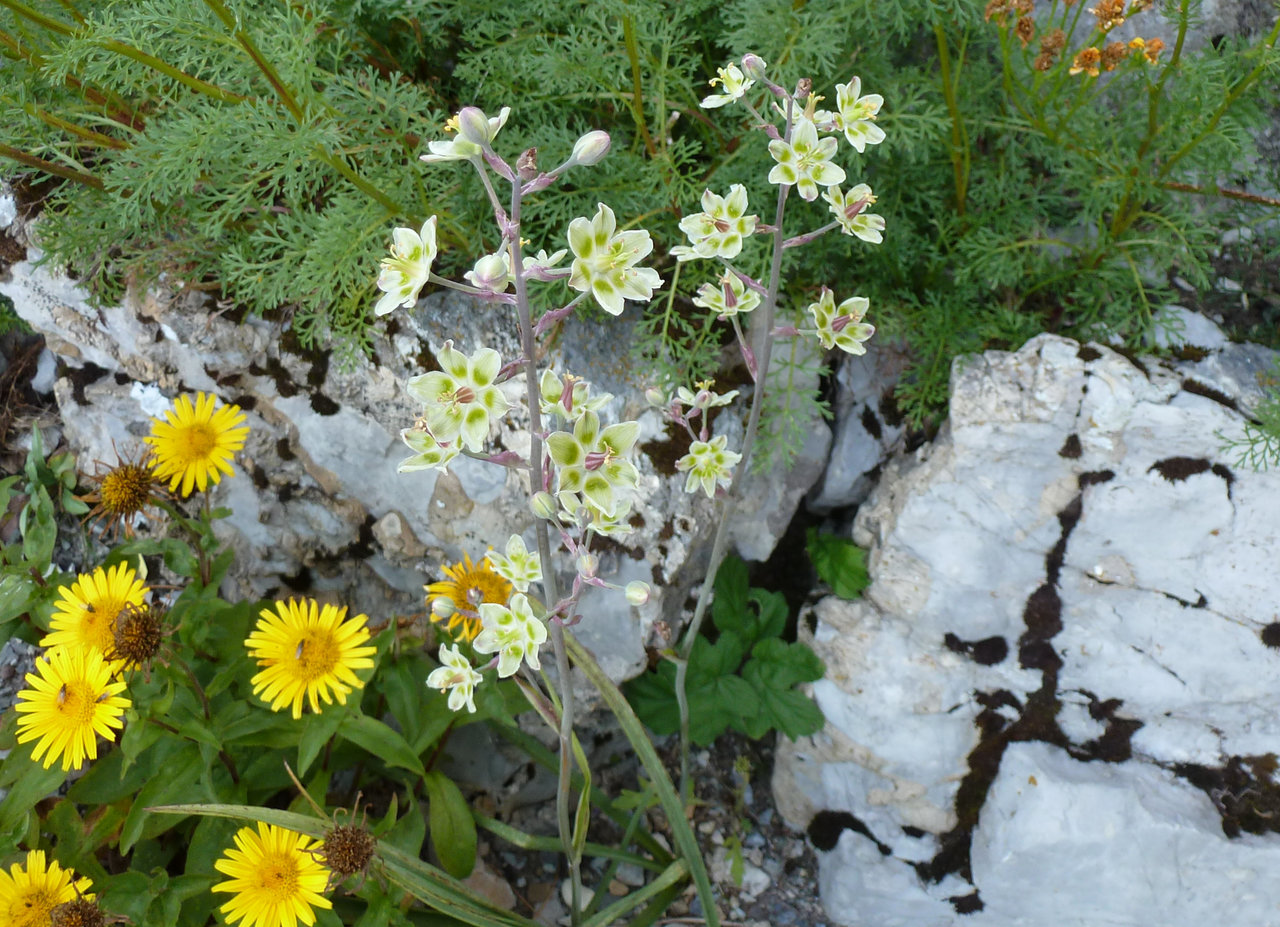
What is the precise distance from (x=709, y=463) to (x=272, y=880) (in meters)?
1.43

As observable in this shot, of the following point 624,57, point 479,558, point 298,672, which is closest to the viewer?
point 298,672

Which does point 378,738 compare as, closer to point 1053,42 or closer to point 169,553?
point 169,553

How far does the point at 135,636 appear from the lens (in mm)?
2080

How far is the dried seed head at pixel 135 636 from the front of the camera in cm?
207

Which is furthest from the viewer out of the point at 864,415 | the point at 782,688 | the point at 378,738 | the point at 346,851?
the point at 864,415

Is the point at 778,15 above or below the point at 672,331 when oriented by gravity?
above

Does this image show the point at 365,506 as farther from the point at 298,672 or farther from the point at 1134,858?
the point at 1134,858

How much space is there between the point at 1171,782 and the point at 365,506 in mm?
2681

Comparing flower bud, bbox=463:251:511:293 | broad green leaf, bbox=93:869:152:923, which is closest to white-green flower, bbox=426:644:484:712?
flower bud, bbox=463:251:511:293

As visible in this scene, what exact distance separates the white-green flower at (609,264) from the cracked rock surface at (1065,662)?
63.7 inches

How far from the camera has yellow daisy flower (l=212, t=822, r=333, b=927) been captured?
209 centimetres

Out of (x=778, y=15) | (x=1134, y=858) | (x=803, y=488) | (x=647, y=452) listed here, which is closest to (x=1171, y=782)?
(x=1134, y=858)

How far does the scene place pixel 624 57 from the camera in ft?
8.66

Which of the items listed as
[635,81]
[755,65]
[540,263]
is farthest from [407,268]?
[635,81]
